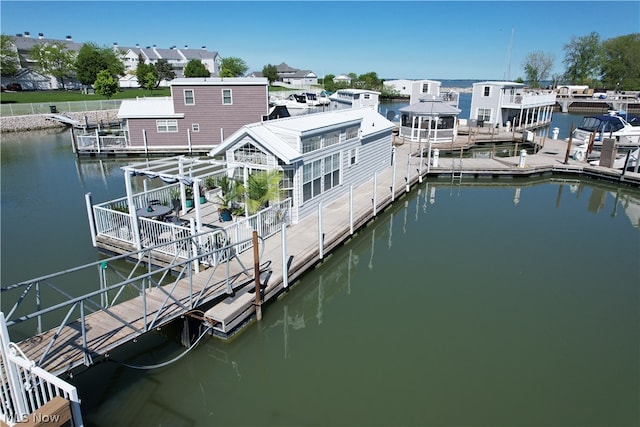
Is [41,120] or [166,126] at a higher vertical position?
[166,126]

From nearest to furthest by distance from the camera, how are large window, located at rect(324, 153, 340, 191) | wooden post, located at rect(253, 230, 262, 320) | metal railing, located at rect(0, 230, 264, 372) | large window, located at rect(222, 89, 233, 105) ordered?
1. metal railing, located at rect(0, 230, 264, 372)
2. wooden post, located at rect(253, 230, 262, 320)
3. large window, located at rect(324, 153, 340, 191)
4. large window, located at rect(222, 89, 233, 105)

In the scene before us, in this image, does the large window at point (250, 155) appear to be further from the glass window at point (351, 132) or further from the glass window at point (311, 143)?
the glass window at point (351, 132)

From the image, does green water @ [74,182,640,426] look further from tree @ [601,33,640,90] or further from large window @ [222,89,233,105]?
tree @ [601,33,640,90]

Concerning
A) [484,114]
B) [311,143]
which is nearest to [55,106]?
[311,143]

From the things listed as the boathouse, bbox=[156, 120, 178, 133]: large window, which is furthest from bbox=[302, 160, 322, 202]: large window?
the boathouse

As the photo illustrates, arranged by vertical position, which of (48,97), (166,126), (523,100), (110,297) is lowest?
(110,297)

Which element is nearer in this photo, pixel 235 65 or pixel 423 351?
pixel 423 351

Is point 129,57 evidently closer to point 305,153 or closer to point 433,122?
point 433,122

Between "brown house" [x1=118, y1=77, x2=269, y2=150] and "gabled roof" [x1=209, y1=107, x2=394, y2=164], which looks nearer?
"gabled roof" [x1=209, y1=107, x2=394, y2=164]
